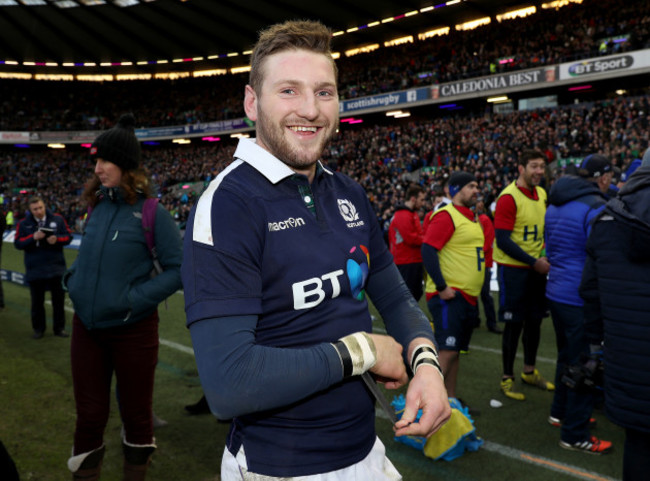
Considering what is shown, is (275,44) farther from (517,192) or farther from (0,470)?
(517,192)

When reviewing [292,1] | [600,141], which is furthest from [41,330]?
[292,1]

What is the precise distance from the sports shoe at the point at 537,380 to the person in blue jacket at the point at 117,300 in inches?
151

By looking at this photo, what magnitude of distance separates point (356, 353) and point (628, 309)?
1871 mm

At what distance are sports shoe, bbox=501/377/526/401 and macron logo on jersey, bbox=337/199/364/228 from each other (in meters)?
3.94

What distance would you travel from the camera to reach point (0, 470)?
117cm

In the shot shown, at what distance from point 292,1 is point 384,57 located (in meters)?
8.89

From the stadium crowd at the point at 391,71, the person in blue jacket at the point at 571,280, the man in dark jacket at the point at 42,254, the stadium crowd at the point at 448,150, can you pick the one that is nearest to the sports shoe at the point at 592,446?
the person in blue jacket at the point at 571,280

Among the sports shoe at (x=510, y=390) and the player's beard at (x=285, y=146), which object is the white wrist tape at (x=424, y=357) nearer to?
the player's beard at (x=285, y=146)

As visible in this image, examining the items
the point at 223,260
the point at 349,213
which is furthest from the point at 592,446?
the point at 223,260

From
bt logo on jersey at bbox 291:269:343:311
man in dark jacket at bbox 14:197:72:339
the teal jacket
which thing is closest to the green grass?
man in dark jacket at bbox 14:197:72:339

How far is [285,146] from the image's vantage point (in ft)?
4.42

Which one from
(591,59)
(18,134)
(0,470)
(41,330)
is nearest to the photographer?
(0,470)

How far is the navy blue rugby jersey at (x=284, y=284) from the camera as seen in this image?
1142 millimetres

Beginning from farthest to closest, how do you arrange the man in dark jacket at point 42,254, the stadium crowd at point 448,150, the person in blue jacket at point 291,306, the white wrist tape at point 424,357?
the stadium crowd at point 448,150 → the man in dark jacket at point 42,254 → the white wrist tape at point 424,357 → the person in blue jacket at point 291,306
